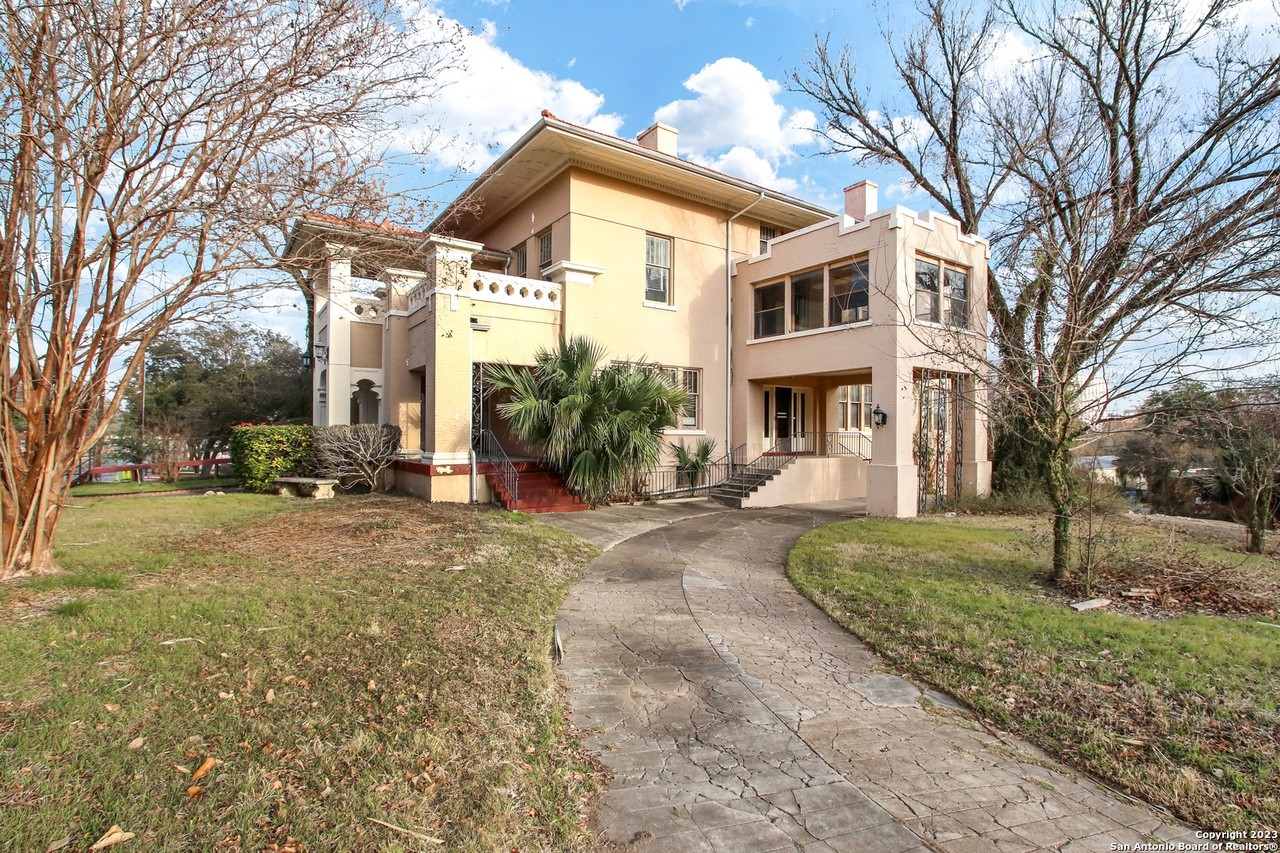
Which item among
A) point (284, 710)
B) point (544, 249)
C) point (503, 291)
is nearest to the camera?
point (284, 710)

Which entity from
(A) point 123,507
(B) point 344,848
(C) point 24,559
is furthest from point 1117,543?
(A) point 123,507

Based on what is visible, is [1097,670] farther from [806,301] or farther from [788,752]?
[806,301]

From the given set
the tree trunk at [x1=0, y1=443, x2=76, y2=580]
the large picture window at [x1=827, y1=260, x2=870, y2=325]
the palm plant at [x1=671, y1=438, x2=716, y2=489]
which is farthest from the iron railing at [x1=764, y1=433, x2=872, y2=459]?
the tree trunk at [x1=0, y1=443, x2=76, y2=580]

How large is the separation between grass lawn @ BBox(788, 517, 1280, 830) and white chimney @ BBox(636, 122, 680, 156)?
1334 cm

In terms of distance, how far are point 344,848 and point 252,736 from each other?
1074 millimetres

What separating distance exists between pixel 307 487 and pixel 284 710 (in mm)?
11038

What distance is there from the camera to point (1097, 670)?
441 cm

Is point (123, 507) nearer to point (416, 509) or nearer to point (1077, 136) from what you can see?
point (416, 509)

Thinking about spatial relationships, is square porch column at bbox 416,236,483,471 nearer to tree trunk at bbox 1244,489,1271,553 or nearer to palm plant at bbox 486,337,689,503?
palm plant at bbox 486,337,689,503

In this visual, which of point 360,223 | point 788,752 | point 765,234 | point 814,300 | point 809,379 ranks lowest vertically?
point 788,752

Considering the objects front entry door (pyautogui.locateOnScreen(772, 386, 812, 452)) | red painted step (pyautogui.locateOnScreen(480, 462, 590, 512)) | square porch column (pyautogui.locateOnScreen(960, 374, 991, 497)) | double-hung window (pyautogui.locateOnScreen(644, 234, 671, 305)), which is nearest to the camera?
red painted step (pyautogui.locateOnScreen(480, 462, 590, 512))

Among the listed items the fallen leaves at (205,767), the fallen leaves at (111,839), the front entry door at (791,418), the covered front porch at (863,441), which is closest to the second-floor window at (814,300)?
the covered front porch at (863,441)

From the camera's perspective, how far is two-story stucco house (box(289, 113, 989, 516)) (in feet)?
42.9

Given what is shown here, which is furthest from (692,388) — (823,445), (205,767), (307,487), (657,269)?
(205,767)
